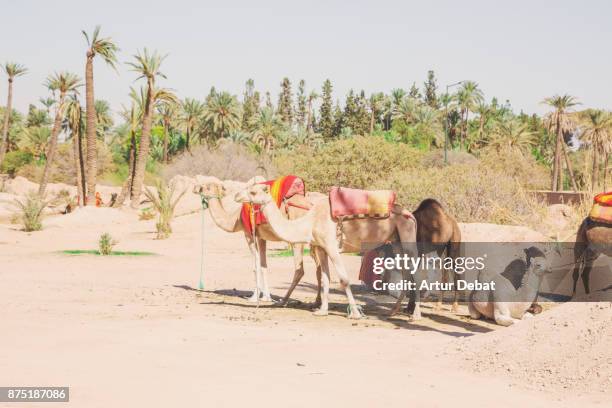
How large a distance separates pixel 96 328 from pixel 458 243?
6130 mm

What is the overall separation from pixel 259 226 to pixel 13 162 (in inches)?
2796

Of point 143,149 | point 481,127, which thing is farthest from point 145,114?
Answer: point 481,127

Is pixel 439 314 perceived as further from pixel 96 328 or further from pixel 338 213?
pixel 96 328

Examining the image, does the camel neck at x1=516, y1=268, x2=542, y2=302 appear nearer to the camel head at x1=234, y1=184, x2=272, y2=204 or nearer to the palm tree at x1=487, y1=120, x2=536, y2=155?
the camel head at x1=234, y1=184, x2=272, y2=204

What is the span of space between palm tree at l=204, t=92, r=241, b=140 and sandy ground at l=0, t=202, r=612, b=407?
66.4 m

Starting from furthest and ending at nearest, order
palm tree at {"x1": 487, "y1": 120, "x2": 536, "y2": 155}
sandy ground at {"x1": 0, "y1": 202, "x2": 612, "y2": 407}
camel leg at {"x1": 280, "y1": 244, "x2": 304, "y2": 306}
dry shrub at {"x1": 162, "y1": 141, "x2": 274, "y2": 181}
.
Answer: palm tree at {"x1": 487, "y1": 120, "x2": 536, "y2": 155}, dry shrub at {"x1": 162, "y1": 141, "x2": 274, "y2": 181}, camel leg at {"x1": 280, "y1": 244, "x2": 304, "y2": 306}, sandy ground at {"x1": 0, "y1": 202, "x2": 612, "y2": 407}

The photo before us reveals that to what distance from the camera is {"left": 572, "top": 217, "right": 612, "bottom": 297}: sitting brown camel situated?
11172 millimetres

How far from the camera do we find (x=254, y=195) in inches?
451

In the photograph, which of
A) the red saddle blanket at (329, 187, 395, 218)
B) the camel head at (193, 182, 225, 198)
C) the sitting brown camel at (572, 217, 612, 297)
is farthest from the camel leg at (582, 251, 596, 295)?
the camel head at (193, 182, 225, 198)

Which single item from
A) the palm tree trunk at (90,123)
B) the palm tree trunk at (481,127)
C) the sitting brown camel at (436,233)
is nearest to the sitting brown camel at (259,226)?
the sitting brown camel at (436,233)

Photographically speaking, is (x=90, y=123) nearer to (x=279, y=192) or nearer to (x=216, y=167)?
(x=216, y=167)

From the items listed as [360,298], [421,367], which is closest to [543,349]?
[421,367]

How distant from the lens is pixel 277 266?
20609mm

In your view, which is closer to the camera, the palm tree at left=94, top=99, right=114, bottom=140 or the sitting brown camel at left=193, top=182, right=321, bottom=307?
the sitting brown camel at left=193, top=182, right=321, bottom=307
